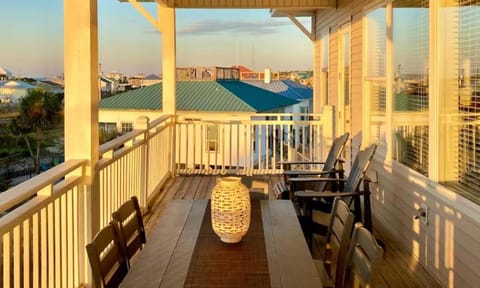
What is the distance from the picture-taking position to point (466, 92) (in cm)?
330

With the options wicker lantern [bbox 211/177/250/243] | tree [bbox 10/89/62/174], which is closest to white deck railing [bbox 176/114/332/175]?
tree [bbox 10/89/62/174]

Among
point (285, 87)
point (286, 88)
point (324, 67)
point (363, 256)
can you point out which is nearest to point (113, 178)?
point (363, 256)

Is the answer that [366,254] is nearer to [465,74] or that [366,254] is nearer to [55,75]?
[465,74]

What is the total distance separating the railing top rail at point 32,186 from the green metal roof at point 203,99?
11371mm

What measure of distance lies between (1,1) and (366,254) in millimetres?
5704

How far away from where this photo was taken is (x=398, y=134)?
485 cm

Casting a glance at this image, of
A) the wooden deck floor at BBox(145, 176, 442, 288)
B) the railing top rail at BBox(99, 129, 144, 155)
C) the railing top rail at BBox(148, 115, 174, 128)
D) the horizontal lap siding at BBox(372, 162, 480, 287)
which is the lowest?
the wooden deck floor at BBox(145, 176, 442, 288)

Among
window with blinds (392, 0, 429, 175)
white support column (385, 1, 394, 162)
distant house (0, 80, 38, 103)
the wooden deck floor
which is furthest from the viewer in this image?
white support column (385, 1, 394, 162)

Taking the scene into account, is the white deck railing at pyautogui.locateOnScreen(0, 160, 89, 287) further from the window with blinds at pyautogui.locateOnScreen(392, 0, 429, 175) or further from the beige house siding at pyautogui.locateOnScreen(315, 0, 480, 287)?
the window with blinds at pyautogui.locateOnScreen(392, 0, 429, 175)

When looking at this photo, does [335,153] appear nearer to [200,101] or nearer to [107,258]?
[107,258]

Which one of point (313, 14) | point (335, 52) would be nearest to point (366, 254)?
point (335, 52)

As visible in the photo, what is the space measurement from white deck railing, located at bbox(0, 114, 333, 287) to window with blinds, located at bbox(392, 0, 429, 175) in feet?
8.27

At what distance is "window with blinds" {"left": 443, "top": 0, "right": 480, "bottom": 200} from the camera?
314 centimetres

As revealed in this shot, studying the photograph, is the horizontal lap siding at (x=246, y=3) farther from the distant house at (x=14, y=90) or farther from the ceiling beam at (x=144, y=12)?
the distant house at (x=14, y=90)
